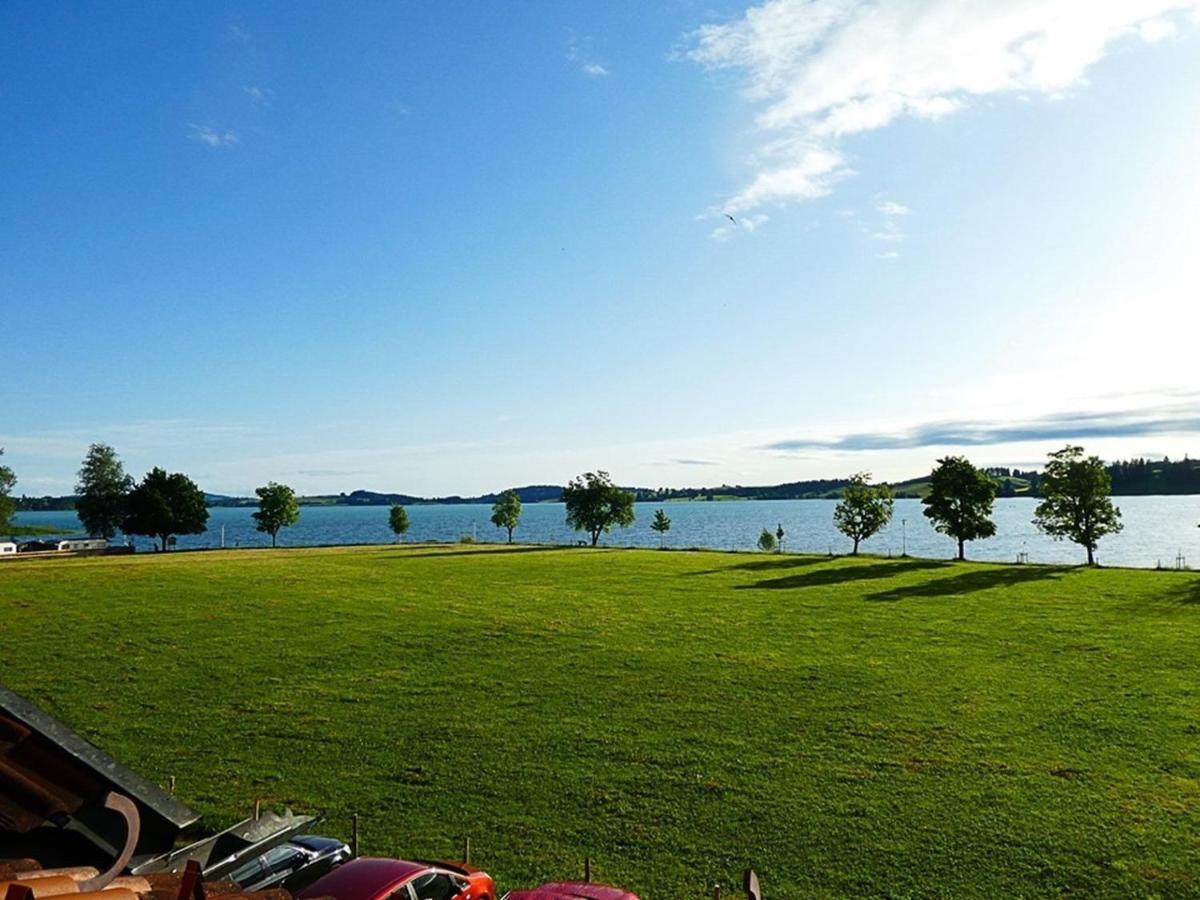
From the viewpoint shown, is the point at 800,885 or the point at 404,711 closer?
the point at 800,885

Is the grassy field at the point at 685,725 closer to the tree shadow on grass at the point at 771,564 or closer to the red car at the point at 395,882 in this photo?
the red car at the point at 395,882

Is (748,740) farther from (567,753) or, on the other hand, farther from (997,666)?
(997,666)

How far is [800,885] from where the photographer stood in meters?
14.8

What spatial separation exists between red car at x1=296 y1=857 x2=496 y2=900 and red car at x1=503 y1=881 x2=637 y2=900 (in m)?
0.88

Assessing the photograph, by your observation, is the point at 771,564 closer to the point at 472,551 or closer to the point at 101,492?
the point at 472,551

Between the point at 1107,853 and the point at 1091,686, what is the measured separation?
545 inches

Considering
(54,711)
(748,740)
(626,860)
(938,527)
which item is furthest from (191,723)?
(938,527)

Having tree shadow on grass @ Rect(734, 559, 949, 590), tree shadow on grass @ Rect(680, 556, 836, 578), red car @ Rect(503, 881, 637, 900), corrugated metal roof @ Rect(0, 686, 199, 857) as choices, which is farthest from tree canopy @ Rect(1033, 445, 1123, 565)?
corrugated metal roof @ Rect(0, 686, 199, 857)

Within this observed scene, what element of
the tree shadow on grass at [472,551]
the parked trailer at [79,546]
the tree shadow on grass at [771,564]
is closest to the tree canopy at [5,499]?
the parked trailer at [79,546]

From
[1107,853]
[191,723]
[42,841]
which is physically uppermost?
[42,841]

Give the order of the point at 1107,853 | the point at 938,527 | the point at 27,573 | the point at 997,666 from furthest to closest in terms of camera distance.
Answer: the point at 938,527 < the point at 27,573 < the point at 997,666 < the point at 1107,853

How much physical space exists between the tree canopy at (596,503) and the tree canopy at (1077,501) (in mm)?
55805

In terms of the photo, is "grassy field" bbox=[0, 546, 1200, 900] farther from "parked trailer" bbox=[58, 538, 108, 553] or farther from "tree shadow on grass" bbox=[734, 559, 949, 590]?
"parked trailer" bbox=[58, 538, 108, 553]

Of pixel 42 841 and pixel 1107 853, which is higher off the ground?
pixel 42 841
